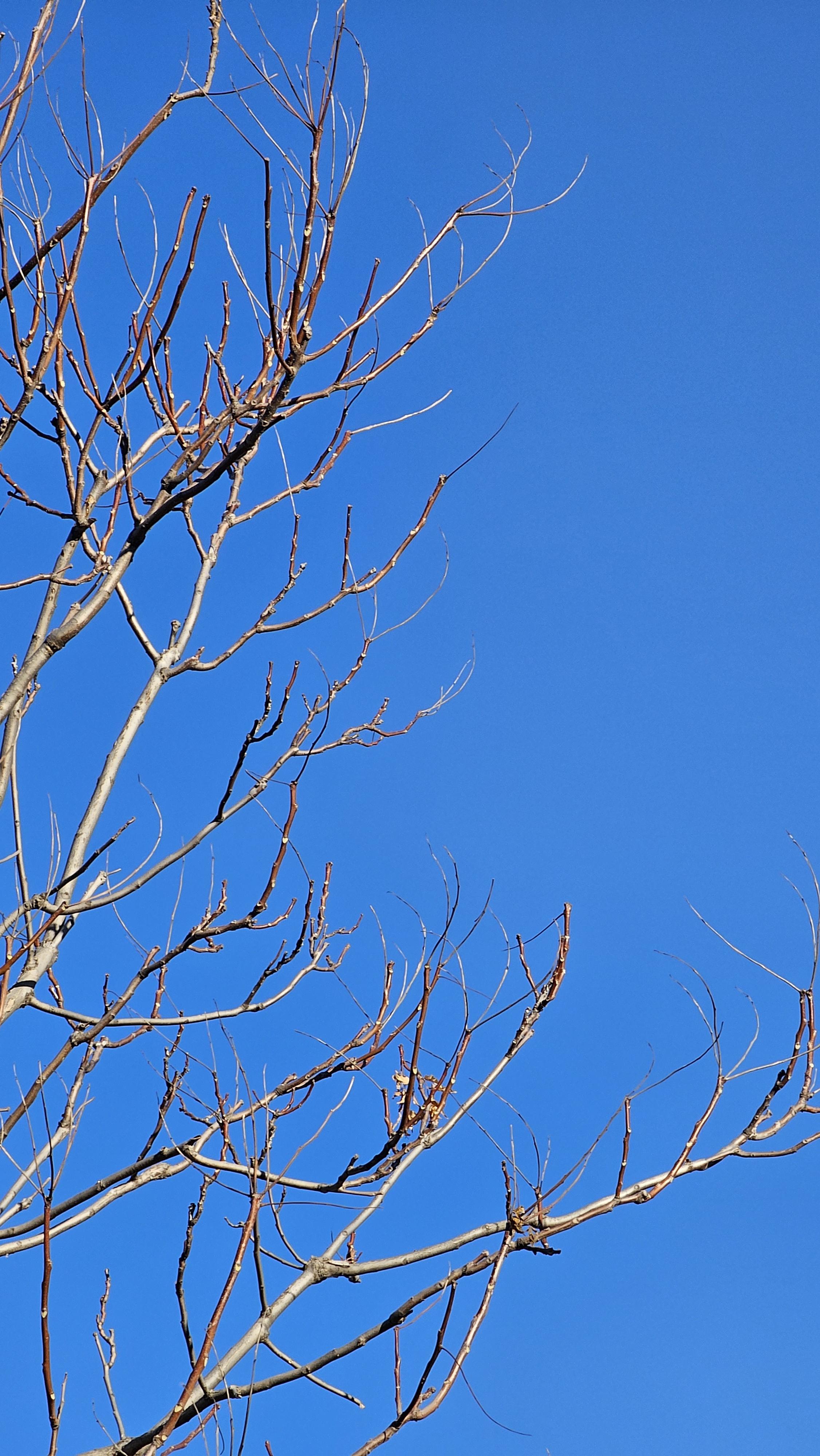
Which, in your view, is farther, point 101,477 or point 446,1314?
point 101,477

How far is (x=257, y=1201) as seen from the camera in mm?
2014

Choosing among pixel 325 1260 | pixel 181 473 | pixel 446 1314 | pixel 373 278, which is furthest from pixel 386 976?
pixel 373 278

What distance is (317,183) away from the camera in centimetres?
246

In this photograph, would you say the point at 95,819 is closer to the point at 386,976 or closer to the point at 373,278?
the point at 386,976

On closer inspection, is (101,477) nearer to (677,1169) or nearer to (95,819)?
(95,819)

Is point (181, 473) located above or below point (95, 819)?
above

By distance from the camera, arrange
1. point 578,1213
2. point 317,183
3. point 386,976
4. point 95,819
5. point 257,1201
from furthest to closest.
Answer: point 386,976 < point 95,819 < point 578,1213 < point 317,183 < point 257,1201

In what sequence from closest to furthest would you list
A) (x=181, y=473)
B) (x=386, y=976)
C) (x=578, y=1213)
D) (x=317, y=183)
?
(x=317, y=183) → (x=578, y=1213) → (x=181, y=473) → (x=386, y=976)

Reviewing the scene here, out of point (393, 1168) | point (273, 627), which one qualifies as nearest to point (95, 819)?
point (273, 627)

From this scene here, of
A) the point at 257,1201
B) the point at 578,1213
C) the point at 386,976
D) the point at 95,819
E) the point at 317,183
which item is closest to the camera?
the point at 257,1201

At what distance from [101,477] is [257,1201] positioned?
2127 millimetres

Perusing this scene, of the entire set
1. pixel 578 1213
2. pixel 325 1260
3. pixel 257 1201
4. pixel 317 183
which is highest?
pixel 317 183

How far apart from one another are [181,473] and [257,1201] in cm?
185

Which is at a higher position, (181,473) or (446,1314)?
(181,473)
